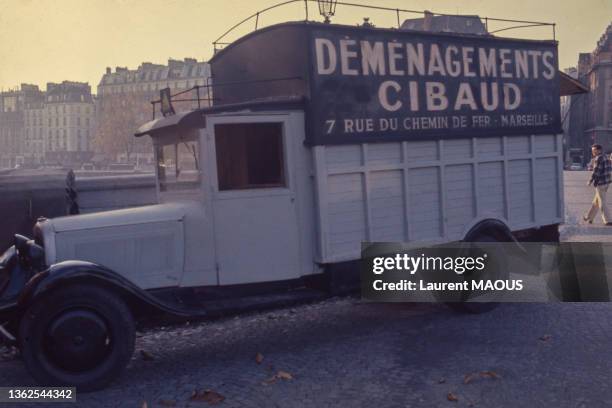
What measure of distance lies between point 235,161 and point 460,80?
9.86 feet

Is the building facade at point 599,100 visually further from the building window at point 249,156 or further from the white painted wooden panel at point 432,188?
the building window at point 249,156

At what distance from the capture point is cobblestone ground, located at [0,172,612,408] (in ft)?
15.9

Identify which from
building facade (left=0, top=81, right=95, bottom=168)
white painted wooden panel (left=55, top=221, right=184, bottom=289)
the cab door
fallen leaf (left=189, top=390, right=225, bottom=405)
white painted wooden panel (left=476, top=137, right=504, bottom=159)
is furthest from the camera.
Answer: building facade (left=0, top=81, right=95, bottom=168)

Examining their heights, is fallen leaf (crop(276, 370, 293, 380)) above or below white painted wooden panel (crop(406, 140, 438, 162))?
below

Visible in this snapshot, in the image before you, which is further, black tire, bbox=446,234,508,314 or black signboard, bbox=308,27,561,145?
black tire, bbox=446,234,508,314

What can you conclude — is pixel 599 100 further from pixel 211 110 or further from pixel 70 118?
pixel 70 118

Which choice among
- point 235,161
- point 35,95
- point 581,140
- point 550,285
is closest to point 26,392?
point 235,161

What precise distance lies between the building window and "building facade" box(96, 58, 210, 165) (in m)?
64.3

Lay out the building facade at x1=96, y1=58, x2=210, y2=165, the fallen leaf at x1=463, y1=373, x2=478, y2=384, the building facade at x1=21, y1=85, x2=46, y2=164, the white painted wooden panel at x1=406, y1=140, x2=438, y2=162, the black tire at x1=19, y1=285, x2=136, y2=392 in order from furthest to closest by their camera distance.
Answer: the building facade at x1=21, y1=85, x2=46, y2=164 < the building facade at x1=96, y1=58, x2=210, y2=165 < the white painted wooden panel at x1=406, y1=140, x2=438, y2=162 < the fallen leaf at x1=463, y1=373, x2=478, y2=384 < the black tire at x1=19, y1=285, x2=136, y2=392

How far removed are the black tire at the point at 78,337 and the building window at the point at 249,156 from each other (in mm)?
1583

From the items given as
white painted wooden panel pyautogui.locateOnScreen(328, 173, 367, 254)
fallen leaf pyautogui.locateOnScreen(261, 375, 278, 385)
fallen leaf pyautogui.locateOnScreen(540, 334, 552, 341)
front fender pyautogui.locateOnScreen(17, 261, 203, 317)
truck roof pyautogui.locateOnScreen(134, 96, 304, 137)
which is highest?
truck roof pyautogui.locateOnScreen(134, 96, 304, 137)

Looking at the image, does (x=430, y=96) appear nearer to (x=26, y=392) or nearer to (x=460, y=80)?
(x=460, y=80)

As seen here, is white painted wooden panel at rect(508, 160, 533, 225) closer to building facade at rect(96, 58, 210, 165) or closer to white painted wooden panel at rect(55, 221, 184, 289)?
white painted wooden panel at rect(55, 221, 184, 289)

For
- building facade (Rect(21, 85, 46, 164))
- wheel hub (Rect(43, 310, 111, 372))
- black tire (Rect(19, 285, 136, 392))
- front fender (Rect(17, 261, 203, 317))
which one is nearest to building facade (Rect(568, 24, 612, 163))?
front fender (Rect(17, 261, 203, 317))
